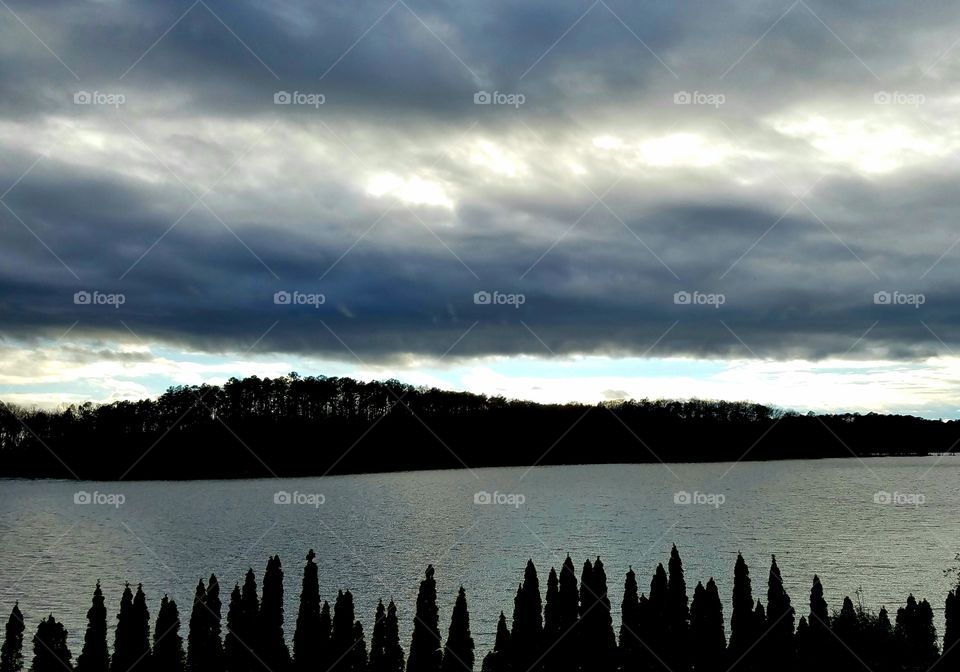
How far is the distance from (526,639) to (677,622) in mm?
5206

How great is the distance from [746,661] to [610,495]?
102 m

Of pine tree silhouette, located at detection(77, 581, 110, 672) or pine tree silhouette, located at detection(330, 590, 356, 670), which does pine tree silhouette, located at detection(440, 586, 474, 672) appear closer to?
pine tree silhouette, located at detection(330, 590, 356, 670)

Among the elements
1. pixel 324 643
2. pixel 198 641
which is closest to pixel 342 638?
pixel 324 643

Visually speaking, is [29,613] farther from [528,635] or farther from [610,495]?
[610,495]

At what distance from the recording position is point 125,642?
2794 cm

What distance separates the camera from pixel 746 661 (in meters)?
28.6

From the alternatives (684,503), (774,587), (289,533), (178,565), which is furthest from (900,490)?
(774,587)

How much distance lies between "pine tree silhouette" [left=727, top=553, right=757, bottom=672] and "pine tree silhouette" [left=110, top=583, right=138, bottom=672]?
1949 centimetres

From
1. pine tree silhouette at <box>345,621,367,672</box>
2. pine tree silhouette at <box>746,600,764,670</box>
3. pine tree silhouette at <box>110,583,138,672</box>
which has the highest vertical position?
pine tree silhouette at <box>110,583,138,672</box>

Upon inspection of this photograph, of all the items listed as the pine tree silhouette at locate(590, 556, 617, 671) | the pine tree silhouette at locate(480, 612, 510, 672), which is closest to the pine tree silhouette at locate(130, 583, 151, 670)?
the pine tree silhouette at locate(480, 612, 510, 672)

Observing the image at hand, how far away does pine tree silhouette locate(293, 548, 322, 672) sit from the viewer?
28203mm

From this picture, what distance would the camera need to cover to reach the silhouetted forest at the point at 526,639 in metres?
27.9

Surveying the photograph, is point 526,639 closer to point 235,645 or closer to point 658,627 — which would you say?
point 658,627

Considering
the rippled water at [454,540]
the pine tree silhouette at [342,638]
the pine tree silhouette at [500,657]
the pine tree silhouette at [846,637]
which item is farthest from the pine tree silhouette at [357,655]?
the pine tree silhouette at [846,637]
